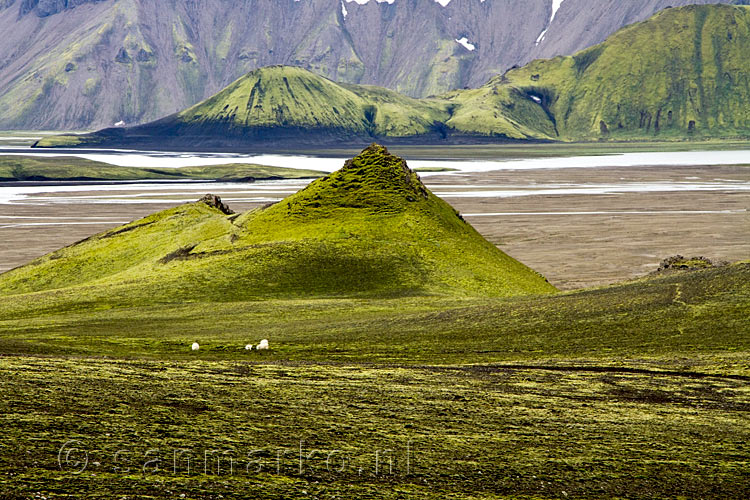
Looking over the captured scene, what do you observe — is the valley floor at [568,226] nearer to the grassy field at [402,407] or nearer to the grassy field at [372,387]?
the grassy field at [372,387]

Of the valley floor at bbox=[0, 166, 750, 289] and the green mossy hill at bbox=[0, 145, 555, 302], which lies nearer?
the green mossy hill at bbox=[0, 145, 555, 302]

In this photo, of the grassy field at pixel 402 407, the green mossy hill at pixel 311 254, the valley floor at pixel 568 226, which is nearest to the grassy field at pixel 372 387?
the grassy field at pixel 402 407

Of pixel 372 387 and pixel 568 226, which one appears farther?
pixel 568 226

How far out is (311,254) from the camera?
2800 inches

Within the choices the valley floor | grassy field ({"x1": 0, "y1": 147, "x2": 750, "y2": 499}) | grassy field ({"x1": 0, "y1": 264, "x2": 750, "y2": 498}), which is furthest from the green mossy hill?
grassy field ({"x1": 0, "y1": 264, "x2": 750, "y2": 498})

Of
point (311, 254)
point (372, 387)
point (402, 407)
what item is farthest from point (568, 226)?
point (402, 407)

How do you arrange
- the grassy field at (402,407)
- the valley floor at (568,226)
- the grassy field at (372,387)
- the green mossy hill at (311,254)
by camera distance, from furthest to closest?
the valley floor at (568,226)
the green mossy hill at (311,254)
the grassy field at (372,387)
the grassy field at (402,407)

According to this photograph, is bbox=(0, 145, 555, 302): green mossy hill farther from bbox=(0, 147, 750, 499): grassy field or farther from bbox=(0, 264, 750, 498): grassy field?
bbox=(0, 264, 750, 498): grassy field

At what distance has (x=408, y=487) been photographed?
1859cm

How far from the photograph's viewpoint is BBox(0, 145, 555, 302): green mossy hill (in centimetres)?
6575

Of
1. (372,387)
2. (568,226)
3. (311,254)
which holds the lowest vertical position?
(372,387)

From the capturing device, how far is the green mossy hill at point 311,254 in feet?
216

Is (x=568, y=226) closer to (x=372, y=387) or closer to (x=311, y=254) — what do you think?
(x=311, y=254)

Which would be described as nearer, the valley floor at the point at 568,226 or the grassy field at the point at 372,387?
the grassy field at the point at 372,387
